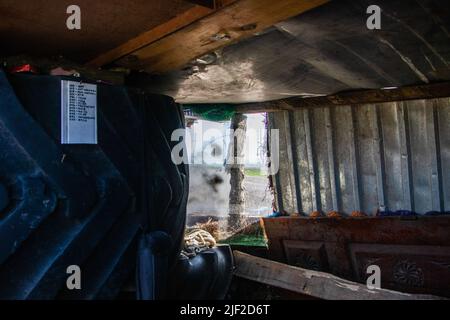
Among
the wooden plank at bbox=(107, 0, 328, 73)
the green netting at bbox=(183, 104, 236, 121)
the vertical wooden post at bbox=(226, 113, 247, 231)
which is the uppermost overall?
the green netting at bbox=(183, 104, 236, 121)

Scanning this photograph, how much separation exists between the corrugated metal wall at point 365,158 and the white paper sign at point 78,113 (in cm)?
315

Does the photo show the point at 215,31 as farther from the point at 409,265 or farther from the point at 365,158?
the point at 365,158

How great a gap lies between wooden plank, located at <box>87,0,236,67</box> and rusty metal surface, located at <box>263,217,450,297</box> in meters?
2.40

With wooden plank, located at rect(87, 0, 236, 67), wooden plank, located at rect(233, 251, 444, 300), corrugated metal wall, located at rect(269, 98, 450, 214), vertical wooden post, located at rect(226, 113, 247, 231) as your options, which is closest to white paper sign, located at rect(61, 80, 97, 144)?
wooden plank, located at rect(87, 0, 236, 67)

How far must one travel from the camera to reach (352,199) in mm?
4438

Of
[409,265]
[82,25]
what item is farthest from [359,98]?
[82,25]

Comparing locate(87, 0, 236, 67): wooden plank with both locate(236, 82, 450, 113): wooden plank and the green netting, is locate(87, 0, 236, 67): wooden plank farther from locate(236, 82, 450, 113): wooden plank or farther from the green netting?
the green netting

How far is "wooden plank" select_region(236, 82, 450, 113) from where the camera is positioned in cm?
361

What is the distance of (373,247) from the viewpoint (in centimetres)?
360

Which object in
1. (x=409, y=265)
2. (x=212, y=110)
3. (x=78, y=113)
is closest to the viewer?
(x=78, y=113)

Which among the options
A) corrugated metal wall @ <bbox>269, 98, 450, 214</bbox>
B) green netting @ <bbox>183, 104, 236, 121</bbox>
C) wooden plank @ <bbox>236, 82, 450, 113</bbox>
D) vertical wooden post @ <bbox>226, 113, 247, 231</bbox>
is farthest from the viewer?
vertical wooden post @ <bbox>226, 113, 247, 231</bbox>

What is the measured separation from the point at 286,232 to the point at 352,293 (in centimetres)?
125

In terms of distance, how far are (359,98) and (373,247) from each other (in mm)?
1418

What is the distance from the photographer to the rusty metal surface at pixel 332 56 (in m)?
2.12
